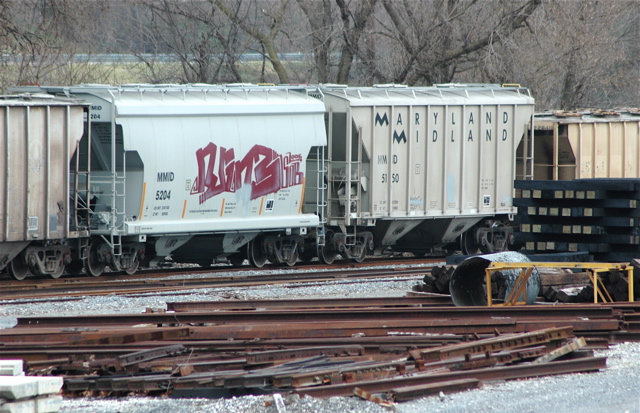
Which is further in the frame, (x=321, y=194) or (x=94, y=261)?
(x=321, y=194)

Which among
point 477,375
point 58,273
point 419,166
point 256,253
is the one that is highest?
point 419,166

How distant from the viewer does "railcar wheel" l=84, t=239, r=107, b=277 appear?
18844 mm

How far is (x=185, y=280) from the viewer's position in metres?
18.2

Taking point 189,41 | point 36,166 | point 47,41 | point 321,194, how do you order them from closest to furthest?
1. point 36,166
2. point 321,194
3. point 47,41
4. point 189,41

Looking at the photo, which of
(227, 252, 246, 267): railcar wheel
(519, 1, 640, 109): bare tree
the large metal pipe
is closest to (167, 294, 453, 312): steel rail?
the large metal pipe

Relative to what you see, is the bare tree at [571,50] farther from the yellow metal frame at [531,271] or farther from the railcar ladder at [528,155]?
the yellow metal frame at [531,271]

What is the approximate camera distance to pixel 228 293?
16312 millimetres

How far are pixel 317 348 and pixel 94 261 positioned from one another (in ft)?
33.4

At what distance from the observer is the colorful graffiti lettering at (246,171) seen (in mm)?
19500

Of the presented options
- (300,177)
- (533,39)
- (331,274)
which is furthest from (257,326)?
(533,39)

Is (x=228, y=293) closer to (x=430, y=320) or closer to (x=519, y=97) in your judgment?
(x=430, y=320)

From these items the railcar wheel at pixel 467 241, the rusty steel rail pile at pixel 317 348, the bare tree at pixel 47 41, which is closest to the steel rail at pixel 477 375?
the rusty steel rail pile at pixel 317 348

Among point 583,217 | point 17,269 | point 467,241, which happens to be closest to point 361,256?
point 467,241

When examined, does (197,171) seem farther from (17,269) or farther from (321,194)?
(17,269)
